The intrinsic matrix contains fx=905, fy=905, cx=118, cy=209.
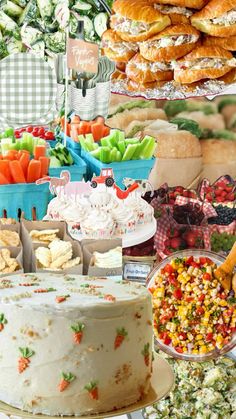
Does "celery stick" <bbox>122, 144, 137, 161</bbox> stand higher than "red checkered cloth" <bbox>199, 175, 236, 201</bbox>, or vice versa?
"celery stick" <bbox>122, 144, 137, 161</bbox>

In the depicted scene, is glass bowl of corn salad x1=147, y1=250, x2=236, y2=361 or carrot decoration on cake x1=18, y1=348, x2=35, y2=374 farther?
glass bowl of corn salad x1=147, y1=250, x2=236, y2=361

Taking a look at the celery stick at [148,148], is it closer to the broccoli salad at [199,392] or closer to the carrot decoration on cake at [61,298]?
the broccoli salad at [199,392]

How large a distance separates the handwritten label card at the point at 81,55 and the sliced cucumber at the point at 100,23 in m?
0.08

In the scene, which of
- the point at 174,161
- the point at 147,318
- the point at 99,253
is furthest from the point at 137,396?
the point at 174,161

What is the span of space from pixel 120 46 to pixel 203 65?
1.36ft

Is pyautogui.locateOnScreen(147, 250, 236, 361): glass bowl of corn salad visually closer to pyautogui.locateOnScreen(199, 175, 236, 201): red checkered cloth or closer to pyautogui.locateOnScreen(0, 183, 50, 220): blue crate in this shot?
pyautogui.locateOnScreen(199, 175, 236, 201): red checkered cloth

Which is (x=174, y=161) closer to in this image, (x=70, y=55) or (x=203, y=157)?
(x=203, y=157)

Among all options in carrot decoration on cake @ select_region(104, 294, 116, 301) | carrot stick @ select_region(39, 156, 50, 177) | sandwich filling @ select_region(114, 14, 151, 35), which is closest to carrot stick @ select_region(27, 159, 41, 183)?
carrot stick @ select_region(39, 156, 50, 177)

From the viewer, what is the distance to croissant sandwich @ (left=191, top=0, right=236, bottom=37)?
13.6 ft

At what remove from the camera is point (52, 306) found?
283 cm

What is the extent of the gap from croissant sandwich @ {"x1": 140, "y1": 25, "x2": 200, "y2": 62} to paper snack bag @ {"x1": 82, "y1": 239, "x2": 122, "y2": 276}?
0.89m

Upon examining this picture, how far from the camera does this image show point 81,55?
170 inches

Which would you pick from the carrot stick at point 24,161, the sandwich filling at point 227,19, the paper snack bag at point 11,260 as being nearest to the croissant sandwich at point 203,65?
the sandwich filling at point 227,19

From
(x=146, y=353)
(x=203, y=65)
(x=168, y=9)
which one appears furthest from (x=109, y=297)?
(x=168, y=9)
